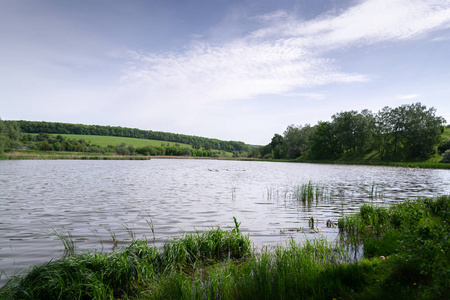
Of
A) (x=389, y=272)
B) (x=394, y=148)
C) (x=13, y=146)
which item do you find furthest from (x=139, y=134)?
(x=389, y=272)

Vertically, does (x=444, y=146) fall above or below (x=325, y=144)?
below

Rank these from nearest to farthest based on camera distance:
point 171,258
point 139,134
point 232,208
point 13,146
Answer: point 171,258, point 232,208, point 13,146, point 139,134

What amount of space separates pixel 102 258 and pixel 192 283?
217 centimetres

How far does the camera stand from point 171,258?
23.1 ft

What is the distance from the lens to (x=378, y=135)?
287 feet

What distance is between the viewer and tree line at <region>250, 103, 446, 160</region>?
78.2m

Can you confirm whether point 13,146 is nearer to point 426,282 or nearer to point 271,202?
point 271,202

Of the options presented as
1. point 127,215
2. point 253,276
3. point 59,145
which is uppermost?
point 59,145

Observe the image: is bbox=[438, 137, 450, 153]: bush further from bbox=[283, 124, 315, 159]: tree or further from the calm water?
the calm water

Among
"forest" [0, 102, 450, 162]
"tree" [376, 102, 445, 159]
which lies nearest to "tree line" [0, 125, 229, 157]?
A: "forest" [0, 102, 450, 162]

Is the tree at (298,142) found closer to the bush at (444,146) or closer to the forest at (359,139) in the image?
the forest at (359,139)

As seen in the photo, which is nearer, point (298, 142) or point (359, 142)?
point (359, 142)

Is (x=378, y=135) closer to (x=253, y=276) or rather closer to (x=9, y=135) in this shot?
(x=253, y=276)

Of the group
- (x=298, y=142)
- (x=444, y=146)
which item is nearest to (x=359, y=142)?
(x=444, y=146)
